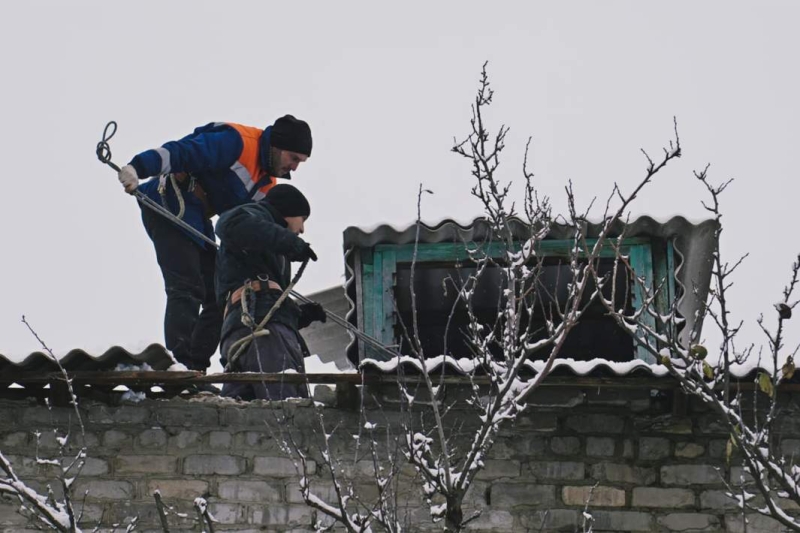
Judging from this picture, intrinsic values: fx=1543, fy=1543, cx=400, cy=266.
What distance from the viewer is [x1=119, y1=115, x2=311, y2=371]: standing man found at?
356 inches

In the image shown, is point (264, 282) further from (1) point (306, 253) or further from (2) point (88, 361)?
(2) point (88, 361)

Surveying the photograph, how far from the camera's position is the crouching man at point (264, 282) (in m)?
8.18

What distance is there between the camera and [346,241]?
29.2 ft

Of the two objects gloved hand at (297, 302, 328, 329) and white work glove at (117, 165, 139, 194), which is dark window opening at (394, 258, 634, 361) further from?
white work glove at (117, 165, 139, 194)

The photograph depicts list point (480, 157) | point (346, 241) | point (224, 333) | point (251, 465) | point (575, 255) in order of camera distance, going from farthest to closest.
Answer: point (346, 241)
point (224, 333)
point (251, 465)
point (480, 157)
point (575, 255)

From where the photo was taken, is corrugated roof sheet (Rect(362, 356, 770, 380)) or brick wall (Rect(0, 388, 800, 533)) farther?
brick wall (Rect(0, 388, 800, 533))

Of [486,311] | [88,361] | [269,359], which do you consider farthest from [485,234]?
[88,361]

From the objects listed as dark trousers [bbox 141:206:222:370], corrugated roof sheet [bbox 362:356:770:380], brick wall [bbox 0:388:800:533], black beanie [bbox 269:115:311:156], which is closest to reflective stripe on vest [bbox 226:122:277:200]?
black beanie [bbox 269:115:311:156]

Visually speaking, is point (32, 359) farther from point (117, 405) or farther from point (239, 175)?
point (239, 175)

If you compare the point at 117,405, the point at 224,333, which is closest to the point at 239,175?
the point at 224,333

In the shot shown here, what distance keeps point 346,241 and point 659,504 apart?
2.46 meters

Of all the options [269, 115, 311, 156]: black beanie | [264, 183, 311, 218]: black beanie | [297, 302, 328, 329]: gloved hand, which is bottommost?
[297, 302, 328, 329]: gloved hand

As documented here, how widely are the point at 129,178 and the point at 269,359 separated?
1543 millimetres

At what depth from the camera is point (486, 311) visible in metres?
8.97
